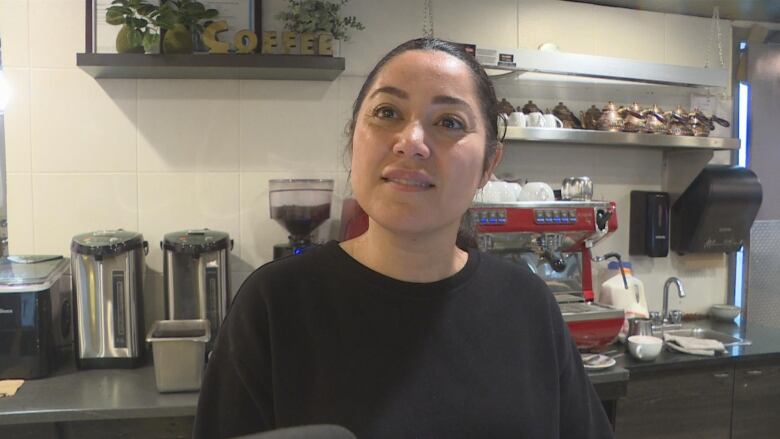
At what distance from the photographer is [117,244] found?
6.25ft

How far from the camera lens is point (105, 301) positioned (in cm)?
191

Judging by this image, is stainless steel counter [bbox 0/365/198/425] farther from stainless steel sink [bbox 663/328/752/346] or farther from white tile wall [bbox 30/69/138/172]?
stainless steel sink [bbox 663/328/752/346]

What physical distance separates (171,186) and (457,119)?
1.64 meters

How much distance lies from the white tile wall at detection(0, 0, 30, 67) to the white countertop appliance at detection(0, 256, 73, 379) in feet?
2.59

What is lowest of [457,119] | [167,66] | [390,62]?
[457,119]

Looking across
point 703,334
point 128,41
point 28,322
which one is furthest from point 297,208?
point 703,334

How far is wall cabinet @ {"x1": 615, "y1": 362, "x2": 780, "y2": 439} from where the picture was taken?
2.07 metres

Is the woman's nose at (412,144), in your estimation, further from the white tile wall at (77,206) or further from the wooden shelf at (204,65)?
the white tile wall at (77,206)

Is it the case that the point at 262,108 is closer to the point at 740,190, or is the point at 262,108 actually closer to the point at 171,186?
the point at 171,186

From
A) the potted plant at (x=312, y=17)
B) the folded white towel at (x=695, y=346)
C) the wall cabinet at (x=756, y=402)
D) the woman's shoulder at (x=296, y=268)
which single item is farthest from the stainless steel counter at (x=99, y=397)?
the potted plant at (x=312, y=17)

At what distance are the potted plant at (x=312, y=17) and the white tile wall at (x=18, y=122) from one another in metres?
0.97

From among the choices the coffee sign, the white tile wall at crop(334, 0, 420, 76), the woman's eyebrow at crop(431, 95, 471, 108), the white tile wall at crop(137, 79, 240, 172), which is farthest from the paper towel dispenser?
the woman's eyebrow at crop(431, 95, 471, 108)

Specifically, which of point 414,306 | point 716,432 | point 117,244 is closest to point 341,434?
point 414,306

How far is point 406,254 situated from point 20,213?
1848 millimetres
